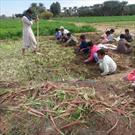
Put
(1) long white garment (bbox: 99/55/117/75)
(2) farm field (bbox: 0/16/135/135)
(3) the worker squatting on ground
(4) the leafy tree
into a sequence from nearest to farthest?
(2) farm field (bbox: 0/16/135/135), (1) long white garment (bbox: 99/55/117/75), (3) the worker squatting on ground, (4) the leafy tree

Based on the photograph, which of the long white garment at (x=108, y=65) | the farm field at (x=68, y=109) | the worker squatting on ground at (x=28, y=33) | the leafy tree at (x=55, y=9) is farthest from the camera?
the leafy tree at (x=55, y=9)

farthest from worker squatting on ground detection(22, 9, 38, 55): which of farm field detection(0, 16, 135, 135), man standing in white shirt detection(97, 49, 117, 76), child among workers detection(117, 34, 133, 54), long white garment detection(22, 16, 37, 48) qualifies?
farm field detection(0, 16, 135, 135)

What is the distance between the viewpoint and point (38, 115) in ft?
18.3

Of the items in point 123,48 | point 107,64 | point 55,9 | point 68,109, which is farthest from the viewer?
point 55,9

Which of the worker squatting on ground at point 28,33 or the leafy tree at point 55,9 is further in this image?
the leafy tree at point 55,9

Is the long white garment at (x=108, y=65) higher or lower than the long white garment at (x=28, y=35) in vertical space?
lower

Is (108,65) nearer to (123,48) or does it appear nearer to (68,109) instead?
(123,48)

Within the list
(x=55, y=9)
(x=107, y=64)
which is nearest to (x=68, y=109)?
(x=107, y=64)

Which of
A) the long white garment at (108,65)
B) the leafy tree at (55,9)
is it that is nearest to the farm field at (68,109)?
the long white garment at (108,65)

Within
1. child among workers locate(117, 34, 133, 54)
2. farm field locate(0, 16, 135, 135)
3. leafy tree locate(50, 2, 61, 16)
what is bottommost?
leafy tree locate(50, 2, 61, 16)

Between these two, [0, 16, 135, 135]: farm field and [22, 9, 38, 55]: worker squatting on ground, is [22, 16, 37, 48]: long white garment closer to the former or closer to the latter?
[22, 9, 38, 55]: worker squatting on ground

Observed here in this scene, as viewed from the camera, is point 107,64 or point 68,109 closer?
point 68,109

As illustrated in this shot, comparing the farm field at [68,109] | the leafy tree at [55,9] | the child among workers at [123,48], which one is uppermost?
the farm field at [68,109]

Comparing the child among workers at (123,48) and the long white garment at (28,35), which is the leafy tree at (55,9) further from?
the child among workers at (123,48)
